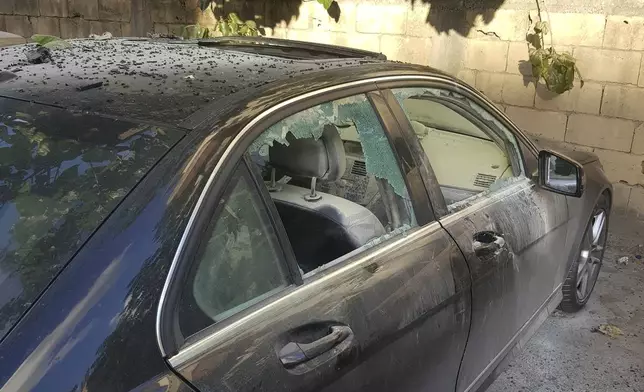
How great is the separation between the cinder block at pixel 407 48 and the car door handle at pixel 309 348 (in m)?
4.59

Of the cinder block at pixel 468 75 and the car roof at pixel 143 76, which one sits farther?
the cinder block at pixel 468 75

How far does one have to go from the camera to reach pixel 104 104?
5.80 ft

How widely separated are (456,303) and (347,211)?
523mm

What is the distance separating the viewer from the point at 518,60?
17.6ft

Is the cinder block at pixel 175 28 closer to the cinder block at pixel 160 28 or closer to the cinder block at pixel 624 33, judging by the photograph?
the cinder block at pixel 160 28

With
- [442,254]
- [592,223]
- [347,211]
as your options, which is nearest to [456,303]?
[442,254]

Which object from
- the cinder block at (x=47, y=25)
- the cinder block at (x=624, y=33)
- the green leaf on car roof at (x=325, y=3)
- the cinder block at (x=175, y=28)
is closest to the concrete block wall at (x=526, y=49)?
the cinder block at (x=624, y=33)

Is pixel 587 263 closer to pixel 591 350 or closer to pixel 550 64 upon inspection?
pixel 591 350

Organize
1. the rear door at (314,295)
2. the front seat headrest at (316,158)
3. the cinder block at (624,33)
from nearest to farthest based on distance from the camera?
1. the rear door at (314,295)
2. the front seat headrest at (316,158)
3. the cinder block at (624,33)

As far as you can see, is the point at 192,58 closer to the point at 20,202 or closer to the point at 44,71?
the point at 44,71

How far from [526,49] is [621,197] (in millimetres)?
1533

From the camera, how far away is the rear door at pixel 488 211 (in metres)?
2.37

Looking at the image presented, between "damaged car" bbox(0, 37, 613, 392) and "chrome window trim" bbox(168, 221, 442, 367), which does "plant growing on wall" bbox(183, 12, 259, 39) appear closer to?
"damaged car" bbox(0, 37, 613, 392)

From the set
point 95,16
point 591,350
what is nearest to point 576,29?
point 591,350
